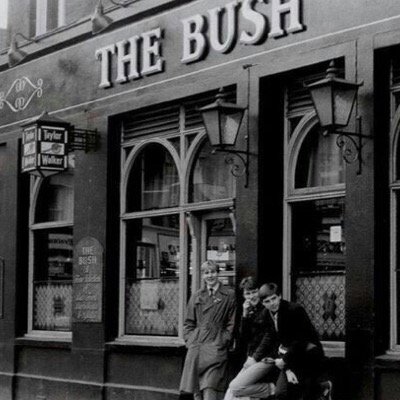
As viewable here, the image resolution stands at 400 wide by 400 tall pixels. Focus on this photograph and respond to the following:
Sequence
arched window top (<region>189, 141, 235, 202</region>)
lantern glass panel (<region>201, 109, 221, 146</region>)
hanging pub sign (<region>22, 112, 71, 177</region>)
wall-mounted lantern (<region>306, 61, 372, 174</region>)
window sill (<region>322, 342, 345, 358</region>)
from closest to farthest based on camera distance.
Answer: wall-mounted lantern (<region>306, 61, 372, 174</region>), window sill (<region>322, 342, 345, 358</region>), lantern glass panel (<region>201, 109, 221, 146</region>), arched window top (<region>189, 141, 235, 202</region>), hanging pub sign (<region>22, 112, 71, 177</region>)

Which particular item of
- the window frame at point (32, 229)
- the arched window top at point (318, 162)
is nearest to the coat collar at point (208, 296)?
the arched window top at point (318, 162)

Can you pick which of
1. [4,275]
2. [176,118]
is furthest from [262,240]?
[4,275]

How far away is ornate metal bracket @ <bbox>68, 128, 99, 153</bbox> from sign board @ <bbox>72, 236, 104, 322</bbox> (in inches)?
47.8

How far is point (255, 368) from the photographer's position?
1073cm

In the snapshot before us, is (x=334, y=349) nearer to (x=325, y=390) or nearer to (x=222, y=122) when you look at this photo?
(x=325, y=390)

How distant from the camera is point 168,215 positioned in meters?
13.9

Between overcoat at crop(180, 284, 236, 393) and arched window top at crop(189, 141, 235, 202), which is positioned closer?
overcoat at crop(180, 284, 236, 393)

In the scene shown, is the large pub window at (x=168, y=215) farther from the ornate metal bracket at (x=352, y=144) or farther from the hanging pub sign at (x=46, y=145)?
the ornate metal bracket at (x=352, y=144)

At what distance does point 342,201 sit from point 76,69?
5291 millimetres

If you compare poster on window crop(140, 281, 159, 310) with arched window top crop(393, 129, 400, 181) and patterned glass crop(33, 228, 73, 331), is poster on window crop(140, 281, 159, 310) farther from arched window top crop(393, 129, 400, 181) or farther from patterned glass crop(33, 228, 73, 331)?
arched window top crop(393, 129, 400, 181)

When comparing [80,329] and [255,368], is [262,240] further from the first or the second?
[80,329]

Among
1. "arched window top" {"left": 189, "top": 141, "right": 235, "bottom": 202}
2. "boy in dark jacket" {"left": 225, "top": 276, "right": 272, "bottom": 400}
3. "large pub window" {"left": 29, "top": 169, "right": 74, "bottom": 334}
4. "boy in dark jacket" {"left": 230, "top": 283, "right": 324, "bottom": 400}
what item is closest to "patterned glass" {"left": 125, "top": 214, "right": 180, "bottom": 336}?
"arched window top" {"left": 189, "top": 141, "right": 235, "bottom": 202}

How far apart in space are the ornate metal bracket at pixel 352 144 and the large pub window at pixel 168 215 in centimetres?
206

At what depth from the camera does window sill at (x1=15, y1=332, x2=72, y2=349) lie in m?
15.1
